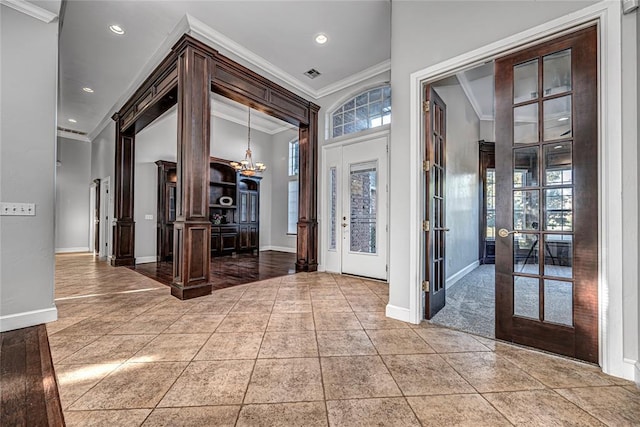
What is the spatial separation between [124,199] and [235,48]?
13.8 ft

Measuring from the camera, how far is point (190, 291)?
3.27 m

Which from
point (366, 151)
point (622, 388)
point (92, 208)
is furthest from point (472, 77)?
point (92, 208)

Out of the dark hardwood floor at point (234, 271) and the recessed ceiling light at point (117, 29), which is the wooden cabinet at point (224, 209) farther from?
the recessed ceiling light at point (117, 29)

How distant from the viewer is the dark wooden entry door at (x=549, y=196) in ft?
5.92

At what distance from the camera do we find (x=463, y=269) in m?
4.72

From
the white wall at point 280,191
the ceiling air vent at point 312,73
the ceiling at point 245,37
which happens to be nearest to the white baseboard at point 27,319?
the ceiling at point 245,37

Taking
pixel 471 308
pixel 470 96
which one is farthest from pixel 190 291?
pixel 470 96

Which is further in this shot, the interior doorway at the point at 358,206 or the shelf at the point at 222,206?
the shelf at the point at 222,206

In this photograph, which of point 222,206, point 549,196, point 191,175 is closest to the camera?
point 549,196

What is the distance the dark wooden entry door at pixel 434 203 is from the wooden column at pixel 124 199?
20.0 ft

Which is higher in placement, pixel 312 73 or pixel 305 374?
pixel 312 73

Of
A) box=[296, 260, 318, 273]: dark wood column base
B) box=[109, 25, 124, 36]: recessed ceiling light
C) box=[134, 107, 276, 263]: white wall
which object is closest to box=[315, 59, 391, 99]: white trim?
box=[109, 25, 124, 36]: recessed ceiling light

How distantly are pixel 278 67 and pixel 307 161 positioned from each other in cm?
165

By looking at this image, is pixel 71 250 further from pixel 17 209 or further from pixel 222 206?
pixel 17 209
